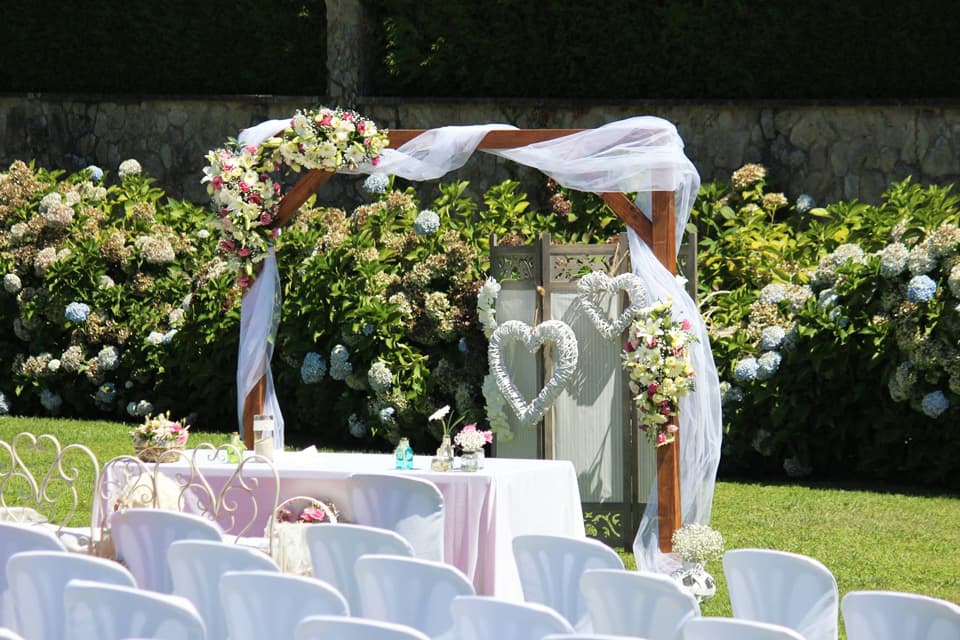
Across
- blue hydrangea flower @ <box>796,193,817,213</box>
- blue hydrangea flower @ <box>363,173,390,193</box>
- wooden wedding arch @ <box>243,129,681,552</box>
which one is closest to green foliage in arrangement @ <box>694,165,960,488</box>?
blue hydrangea flower @ <box>796,193,817,213</box>

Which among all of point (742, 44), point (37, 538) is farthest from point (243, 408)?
point (742, 44)

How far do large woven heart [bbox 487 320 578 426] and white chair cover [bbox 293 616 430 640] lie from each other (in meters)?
5.58

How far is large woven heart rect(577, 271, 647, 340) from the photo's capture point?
9.38 meters

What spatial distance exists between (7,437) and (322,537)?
26.8 ft

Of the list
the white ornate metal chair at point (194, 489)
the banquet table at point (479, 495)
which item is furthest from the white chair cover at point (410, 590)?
the white ornate metal chair at point (194, 489)

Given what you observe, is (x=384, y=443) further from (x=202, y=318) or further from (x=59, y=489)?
(x=59, y=489)

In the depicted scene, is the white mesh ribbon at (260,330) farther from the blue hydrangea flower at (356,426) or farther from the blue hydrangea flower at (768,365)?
the blue hydrangea flower at (768,365)

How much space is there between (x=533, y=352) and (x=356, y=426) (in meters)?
3.62

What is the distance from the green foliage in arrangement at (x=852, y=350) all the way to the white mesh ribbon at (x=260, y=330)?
4.09 m

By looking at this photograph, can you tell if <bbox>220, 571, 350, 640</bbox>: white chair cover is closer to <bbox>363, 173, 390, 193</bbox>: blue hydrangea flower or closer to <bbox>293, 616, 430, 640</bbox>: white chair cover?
<bbox>293, 616, 430, 640</bbox>: white chair cover

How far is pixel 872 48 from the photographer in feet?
48.7

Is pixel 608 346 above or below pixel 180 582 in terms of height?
above

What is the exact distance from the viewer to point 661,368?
8883 mm

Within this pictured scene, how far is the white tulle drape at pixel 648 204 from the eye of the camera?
8961 millimetres
